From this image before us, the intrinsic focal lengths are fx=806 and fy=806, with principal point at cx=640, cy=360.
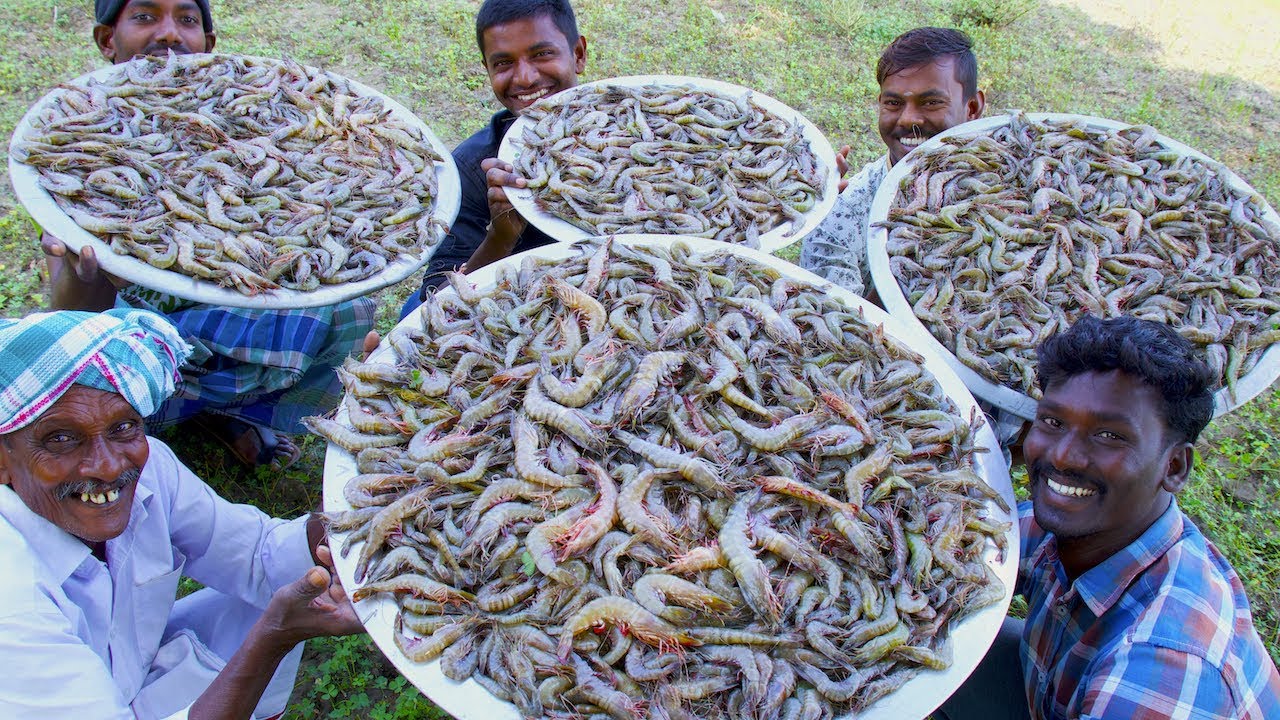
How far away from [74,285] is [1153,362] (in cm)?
452

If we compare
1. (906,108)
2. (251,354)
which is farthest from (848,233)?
(251,354)

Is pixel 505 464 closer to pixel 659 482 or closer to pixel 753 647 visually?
pixel 659 482

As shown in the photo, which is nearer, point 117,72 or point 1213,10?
point 117,72

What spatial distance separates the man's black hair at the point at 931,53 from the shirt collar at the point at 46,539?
14.9 feet

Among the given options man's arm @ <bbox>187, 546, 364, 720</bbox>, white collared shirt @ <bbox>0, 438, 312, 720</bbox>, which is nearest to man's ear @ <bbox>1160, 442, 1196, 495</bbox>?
man's arm @ <bbox>187, 546, 364, 720</bbox>

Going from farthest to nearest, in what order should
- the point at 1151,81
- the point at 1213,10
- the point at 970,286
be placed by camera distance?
the point at 1213,10
the point at 1151,81
the point at 970,286

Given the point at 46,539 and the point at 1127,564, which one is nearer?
the point at 46,539

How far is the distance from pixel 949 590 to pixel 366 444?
1998 millimetres

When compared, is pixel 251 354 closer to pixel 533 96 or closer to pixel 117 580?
pixel 117 580

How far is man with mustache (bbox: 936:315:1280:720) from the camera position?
7.87 ft

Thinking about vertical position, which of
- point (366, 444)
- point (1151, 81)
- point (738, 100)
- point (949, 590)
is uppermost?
point (738, 100)

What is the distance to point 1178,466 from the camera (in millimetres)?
2738

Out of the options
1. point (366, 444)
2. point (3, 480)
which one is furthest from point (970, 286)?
point (3, 480)

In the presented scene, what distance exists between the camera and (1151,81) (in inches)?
388
